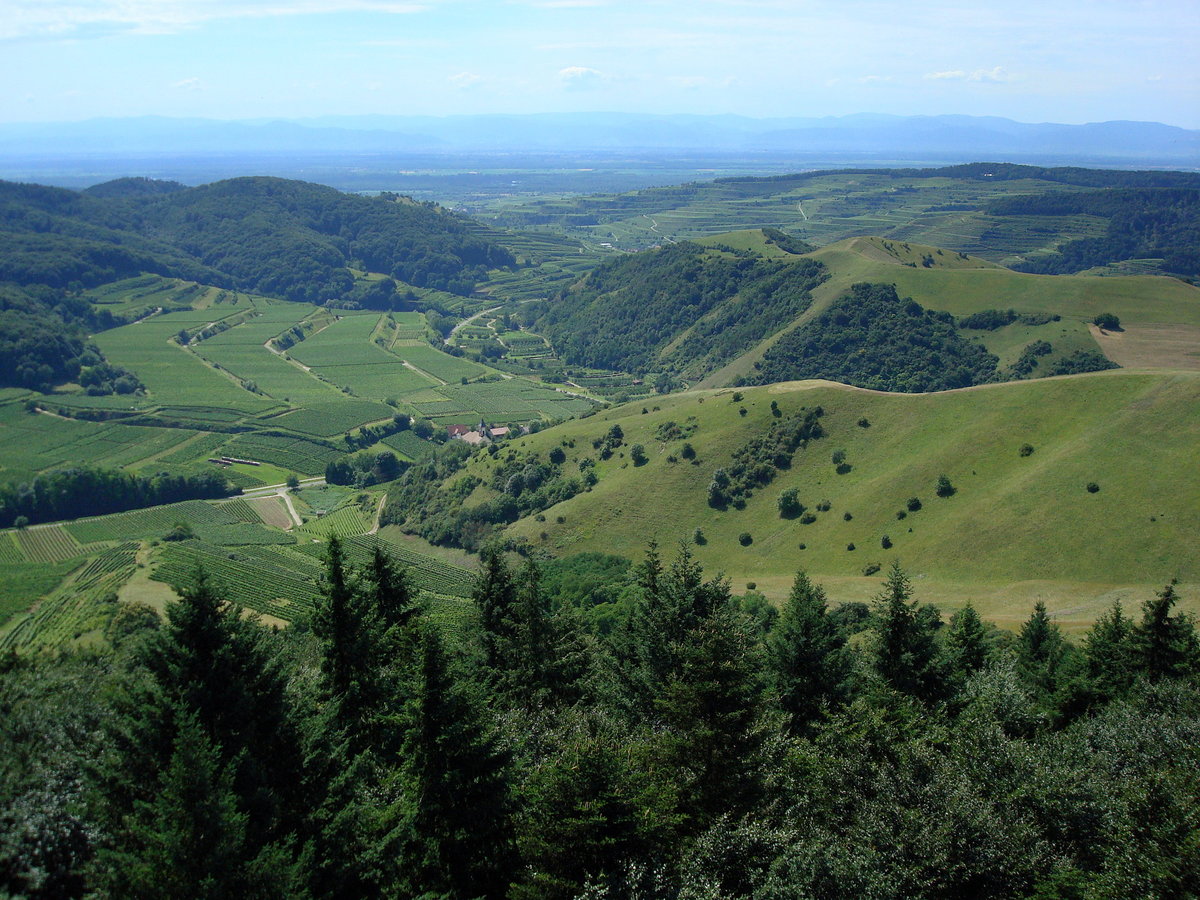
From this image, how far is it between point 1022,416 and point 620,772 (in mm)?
77790

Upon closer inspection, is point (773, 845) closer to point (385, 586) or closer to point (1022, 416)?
point (385, 586)

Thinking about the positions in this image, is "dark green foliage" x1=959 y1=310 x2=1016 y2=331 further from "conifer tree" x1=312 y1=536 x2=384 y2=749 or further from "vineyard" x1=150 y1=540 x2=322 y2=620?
"conifer tree" x1=312 y1=536 x2=384 y2=749

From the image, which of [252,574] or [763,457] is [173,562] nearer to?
[252,574]

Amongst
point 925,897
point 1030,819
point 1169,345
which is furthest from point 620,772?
point 1169,345

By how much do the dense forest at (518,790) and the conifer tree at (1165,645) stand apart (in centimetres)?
993

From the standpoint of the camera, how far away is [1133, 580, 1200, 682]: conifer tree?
36.5m

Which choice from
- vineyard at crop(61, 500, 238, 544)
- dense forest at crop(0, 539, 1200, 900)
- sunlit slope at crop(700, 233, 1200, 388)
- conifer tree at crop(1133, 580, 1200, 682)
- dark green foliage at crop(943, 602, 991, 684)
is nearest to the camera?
dense forest at crop(0, 539, 1200, 900)

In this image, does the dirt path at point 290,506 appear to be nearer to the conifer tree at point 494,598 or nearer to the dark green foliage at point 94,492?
the dark green foliage at point 94,492

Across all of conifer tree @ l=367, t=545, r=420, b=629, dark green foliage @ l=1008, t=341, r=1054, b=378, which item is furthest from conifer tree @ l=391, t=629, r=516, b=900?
dark green foliage @ l=1008, t=341, r=1054, b=378

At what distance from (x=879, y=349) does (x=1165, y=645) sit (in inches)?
4656

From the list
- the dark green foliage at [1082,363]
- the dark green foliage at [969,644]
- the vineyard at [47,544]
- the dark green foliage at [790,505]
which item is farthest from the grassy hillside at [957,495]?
the vineyard at [47,544]

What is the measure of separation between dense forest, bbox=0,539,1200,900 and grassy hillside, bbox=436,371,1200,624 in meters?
37.7

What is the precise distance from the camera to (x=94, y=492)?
116125 millimetres

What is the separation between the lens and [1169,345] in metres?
130
